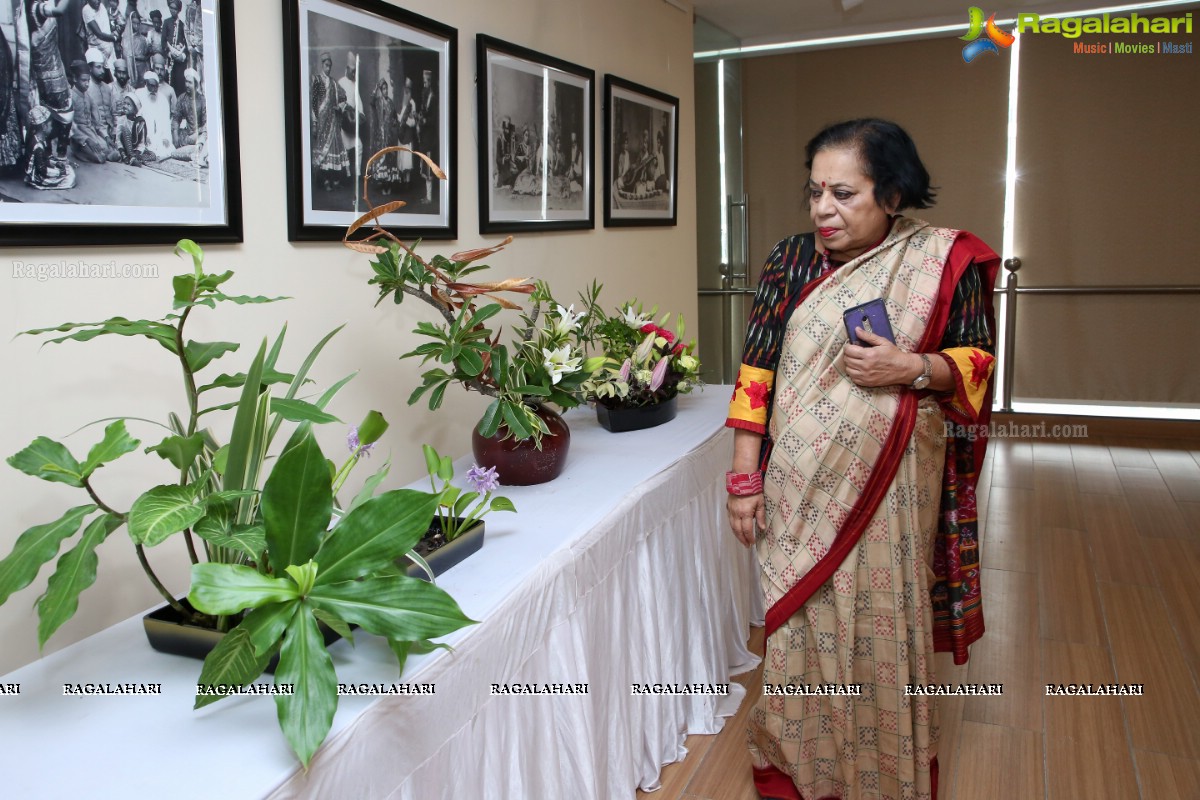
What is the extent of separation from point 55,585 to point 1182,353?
5.65 m

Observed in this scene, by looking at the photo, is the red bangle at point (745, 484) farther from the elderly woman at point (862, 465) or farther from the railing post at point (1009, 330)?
the railing post at point (1009, 330)

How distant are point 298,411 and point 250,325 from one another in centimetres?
57

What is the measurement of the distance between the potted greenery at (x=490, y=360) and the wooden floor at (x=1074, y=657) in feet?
2.67

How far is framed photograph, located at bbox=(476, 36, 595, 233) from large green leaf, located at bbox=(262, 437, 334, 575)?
1.47 meters

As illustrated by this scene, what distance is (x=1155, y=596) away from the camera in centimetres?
311

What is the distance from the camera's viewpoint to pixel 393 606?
1.03 metres

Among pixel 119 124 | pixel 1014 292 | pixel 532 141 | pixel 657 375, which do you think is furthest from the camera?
pixel 1014 292

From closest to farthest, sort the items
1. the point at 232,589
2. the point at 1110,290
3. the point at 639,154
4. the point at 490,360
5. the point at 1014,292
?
1. the point at 232,589
2. the point at 490,360
3. the point at 639,154
4. the point at 1110,290
5. the point at 1014,292

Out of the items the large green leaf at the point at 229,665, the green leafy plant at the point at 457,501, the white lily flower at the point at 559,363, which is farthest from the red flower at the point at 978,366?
the large green leaf at the point at 229,665

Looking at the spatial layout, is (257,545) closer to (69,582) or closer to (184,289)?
(69,582)

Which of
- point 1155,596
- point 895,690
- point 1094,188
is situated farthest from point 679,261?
point 1094,188

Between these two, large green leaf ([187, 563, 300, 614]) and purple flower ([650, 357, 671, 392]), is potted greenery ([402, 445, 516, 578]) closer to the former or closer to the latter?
large green leaf ([187, 563, 300, 614])

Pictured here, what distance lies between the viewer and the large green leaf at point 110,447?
109cm

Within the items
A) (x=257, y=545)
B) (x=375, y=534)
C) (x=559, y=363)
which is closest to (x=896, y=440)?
(x=559, y=363)
